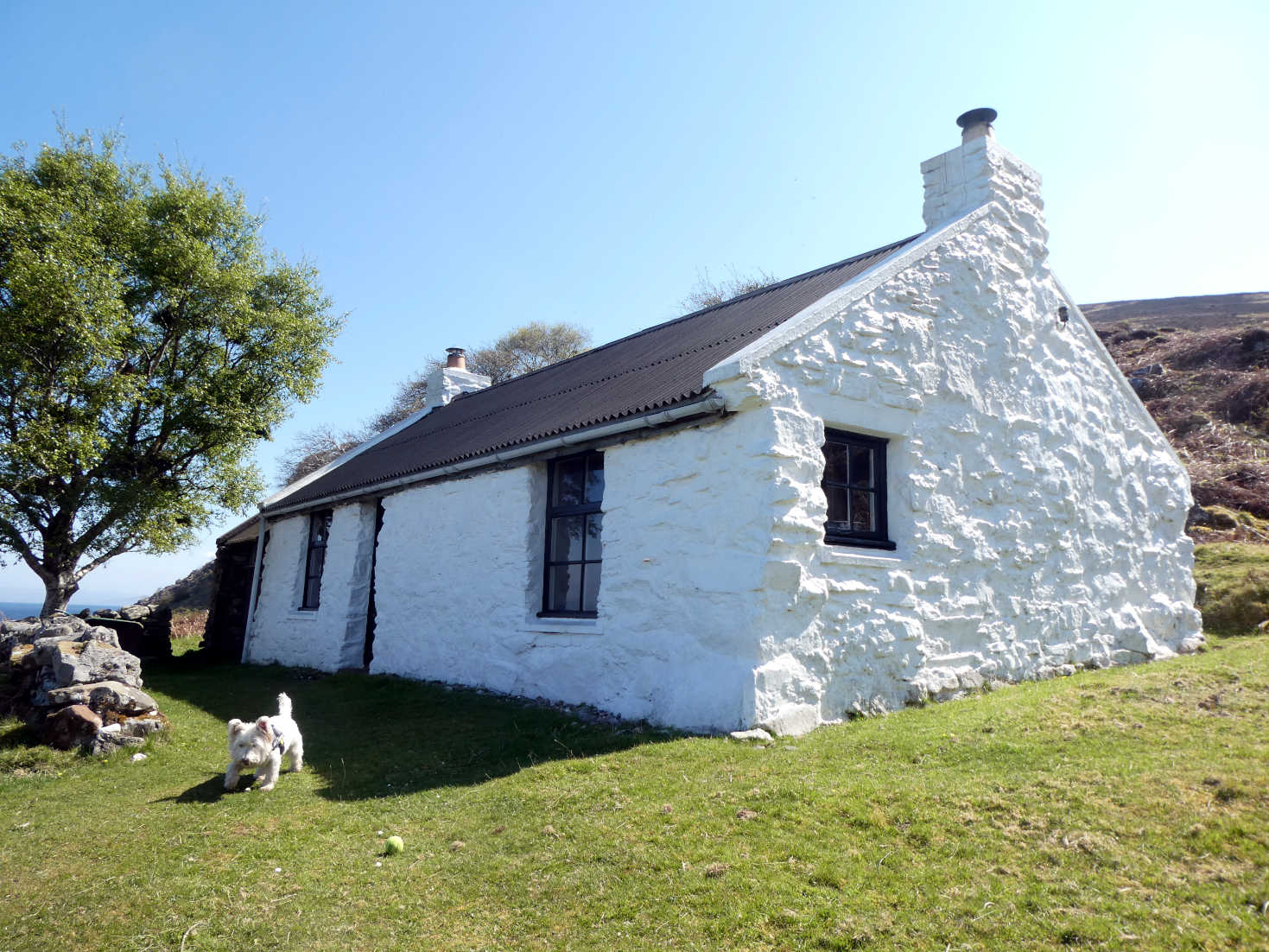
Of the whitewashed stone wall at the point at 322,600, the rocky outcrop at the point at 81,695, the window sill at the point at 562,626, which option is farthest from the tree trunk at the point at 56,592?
the window sill at the point at 562,626

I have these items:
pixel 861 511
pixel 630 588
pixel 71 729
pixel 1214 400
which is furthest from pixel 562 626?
pixel 1214 400

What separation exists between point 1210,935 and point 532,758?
4514 millimetres

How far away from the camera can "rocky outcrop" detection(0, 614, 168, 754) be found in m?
7.52

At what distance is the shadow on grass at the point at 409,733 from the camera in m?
6.43

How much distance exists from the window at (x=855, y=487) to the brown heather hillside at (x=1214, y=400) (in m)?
10.7

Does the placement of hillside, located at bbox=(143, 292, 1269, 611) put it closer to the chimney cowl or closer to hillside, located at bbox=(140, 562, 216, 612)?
hillside, located at bbox=(140, 562, 216, 612)

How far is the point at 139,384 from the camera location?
14852 millimetres

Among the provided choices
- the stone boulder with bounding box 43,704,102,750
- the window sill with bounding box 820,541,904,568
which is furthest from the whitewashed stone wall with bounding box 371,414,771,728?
the stone boulder with bounding box 43,704,102,750

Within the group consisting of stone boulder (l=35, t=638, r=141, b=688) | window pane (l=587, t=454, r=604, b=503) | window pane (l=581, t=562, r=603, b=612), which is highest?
window pane (l=587, t=454, r=604, b=503)

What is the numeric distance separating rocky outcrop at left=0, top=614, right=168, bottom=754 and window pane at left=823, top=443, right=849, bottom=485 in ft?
22.7

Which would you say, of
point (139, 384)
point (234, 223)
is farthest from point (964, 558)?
point (234, 223)

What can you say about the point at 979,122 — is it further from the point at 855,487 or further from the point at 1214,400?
the point at 1214,400

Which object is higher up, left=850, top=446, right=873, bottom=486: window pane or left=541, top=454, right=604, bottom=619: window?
left=850, top=446, right=873, bottom=486: window pane

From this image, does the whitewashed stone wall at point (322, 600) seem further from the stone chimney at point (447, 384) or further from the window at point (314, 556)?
the stone chimney at point (447, 384)
